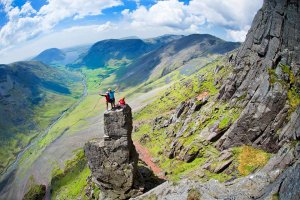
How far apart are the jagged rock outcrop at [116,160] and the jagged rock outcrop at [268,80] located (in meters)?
33.8

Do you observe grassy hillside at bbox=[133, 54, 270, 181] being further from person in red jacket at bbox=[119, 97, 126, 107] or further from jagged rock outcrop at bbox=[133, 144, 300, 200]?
person in red jacket at bbox=[119, 97, 126, 107]

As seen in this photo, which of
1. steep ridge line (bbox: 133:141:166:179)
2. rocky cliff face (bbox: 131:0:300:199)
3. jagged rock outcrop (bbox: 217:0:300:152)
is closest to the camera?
rocky cliff face (bbox: 131:0:300:199)

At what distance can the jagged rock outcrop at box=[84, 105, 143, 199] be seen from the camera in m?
54.2

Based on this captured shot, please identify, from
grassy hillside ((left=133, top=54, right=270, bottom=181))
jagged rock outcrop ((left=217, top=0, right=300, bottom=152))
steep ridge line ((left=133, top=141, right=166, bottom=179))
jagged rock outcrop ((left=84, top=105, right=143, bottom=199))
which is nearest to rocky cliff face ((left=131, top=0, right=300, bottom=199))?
jagged rock outcrop ((left=217, top=0, right=300, bottom=152))

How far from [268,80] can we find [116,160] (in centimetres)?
4597

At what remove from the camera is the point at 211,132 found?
91312mm

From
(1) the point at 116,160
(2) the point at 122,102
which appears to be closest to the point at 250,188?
(2) the point at 122,102

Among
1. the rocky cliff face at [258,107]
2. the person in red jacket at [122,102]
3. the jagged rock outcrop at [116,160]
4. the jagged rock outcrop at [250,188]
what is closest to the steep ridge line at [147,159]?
the rocky cliff face at [258,107]

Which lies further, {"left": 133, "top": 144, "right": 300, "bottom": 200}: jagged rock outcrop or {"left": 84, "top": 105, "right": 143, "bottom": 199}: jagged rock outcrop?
{"left": 84, "top": 105, "right": 143, "bottom": 199}: jagged rock outcrop

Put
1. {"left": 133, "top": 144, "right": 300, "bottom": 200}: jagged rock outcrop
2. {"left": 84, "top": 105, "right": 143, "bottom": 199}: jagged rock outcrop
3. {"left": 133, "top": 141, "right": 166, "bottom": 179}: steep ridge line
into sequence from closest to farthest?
{"left": 133, "top": 144, "right": 300, "bottom": 200}: jagged rock outcrop → {"left": 84, "top": 105, "right": 143, "bottom": 199}: jagged rock outcrop → {"left": 133, "top": 141, "right": 166, "bottom": 179}: steep ridge line

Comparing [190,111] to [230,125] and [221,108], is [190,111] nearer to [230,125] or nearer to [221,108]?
[221,108]

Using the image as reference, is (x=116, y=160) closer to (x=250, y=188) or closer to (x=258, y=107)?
(x=250, y=188)

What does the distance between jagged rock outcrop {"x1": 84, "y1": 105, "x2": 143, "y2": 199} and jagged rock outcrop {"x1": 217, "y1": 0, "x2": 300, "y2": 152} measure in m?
33.8

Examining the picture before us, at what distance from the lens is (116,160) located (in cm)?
5562
